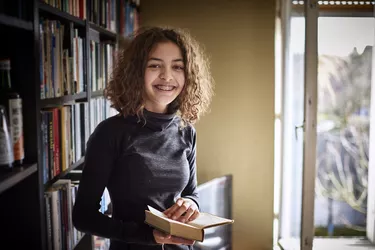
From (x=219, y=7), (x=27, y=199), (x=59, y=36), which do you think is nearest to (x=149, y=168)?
(x=27, y=199)

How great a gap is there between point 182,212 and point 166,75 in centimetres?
45

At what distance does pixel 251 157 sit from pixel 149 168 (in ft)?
6.40

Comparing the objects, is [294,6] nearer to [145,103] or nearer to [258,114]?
[258,114]

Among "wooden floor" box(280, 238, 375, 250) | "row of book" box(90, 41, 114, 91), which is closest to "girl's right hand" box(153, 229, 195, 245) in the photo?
"row of book" box(90, 41, 114, 91)

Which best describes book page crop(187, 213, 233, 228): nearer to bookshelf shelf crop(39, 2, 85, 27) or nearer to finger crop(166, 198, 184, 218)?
finger crop(166, 198, 184, 218)

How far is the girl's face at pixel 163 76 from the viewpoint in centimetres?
137

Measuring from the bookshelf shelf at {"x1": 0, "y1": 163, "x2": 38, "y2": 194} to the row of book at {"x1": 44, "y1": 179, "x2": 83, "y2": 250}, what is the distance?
25cm

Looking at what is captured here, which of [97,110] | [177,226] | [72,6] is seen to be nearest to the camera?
[177,226]

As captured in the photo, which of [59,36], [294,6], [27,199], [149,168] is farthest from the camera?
[294,6]

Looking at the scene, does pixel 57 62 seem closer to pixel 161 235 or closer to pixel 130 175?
pixel 130 175

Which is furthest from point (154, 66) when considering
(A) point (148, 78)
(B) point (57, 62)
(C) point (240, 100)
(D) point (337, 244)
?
(D) point (337, 244)

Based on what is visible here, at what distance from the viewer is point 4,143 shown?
1.06 metres

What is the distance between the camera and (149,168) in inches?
51.3

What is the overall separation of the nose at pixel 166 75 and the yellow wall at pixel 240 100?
5.81 feet
